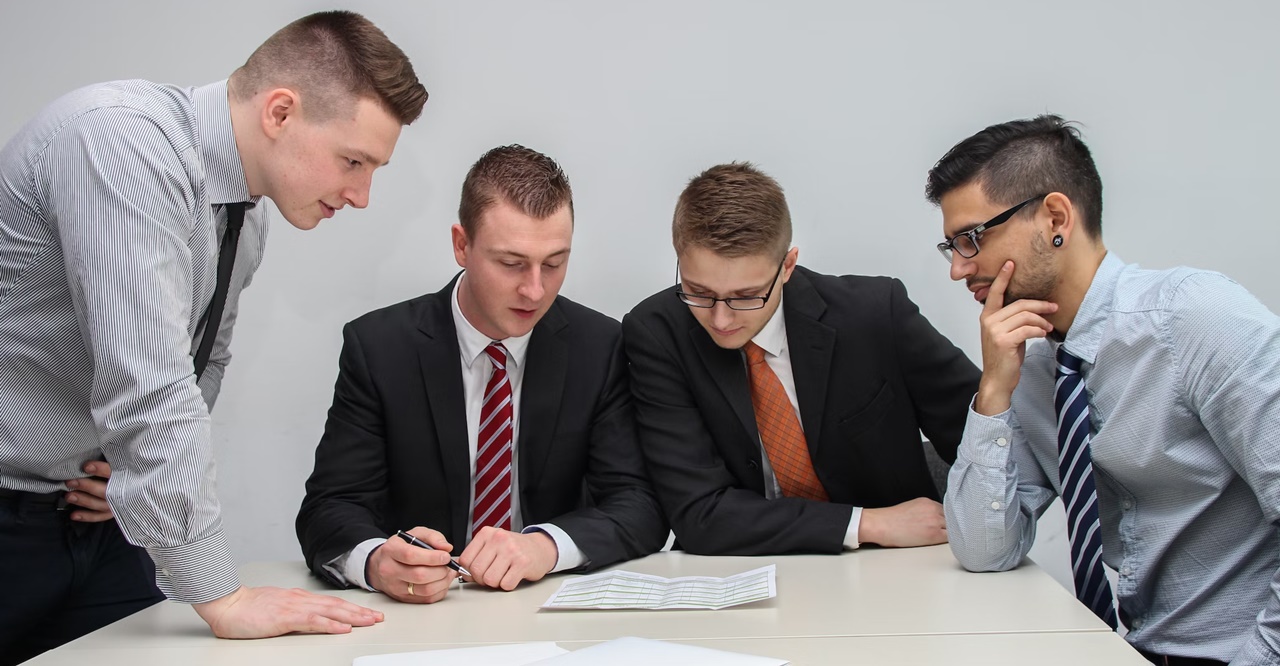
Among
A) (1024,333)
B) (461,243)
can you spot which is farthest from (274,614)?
(1024,333)

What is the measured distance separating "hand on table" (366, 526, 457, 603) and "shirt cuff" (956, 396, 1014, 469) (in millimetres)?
975

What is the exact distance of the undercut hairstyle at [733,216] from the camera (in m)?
2.11

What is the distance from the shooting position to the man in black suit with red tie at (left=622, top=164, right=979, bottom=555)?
2203 millimetres

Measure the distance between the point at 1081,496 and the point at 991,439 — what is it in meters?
0.20

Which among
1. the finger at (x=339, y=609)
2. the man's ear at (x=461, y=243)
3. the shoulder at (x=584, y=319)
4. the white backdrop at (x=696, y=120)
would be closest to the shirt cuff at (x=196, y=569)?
the finger at (x=339, y=609)

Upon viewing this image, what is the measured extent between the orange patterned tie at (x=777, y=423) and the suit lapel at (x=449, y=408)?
656 mm

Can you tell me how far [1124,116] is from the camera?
3014mm

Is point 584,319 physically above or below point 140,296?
below

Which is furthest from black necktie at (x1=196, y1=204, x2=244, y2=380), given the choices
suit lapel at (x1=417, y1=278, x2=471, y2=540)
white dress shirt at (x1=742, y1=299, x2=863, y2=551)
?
white dress shirt at (x1=742, y1=299, x2=863, y2=551)

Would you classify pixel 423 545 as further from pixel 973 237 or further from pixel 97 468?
pixel 973 237

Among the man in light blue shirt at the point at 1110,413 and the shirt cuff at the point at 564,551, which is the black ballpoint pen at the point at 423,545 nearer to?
the shirt cuff at the point at 564,551

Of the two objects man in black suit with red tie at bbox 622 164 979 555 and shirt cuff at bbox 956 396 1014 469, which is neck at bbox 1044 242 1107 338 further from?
man in black suit with red tie at bbox 622 164 979 555

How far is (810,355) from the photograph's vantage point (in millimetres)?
2293

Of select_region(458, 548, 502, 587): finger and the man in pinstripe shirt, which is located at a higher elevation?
the man in pinstripe shirt
